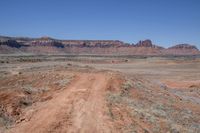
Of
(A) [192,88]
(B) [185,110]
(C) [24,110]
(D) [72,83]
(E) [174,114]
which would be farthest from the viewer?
(A) [192,88]

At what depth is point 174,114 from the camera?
20.4 meters

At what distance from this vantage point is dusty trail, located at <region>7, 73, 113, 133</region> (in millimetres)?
13492

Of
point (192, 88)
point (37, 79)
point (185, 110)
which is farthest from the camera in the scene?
point (192, 88)

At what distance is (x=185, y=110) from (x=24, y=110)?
11856 millimetres

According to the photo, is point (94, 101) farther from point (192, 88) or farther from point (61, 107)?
point (192, 88)

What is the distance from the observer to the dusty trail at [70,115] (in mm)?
13492

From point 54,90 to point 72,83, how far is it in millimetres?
2880

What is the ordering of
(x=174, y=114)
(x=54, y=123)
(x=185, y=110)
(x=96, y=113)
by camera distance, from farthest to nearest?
(x=185, y=110), (x=174, y=114), (x=96, y=113), (x=54, y=123)

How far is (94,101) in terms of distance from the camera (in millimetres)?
19000

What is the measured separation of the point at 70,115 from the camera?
1536 cm

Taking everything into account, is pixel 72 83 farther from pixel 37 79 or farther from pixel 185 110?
pixel 185 110

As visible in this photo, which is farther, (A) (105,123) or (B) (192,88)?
(B) (192,88)

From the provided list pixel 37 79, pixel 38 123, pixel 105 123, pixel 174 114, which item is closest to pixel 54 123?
pixel 38 123

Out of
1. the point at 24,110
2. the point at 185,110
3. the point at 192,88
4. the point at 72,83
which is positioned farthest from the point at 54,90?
the point at 192,88
